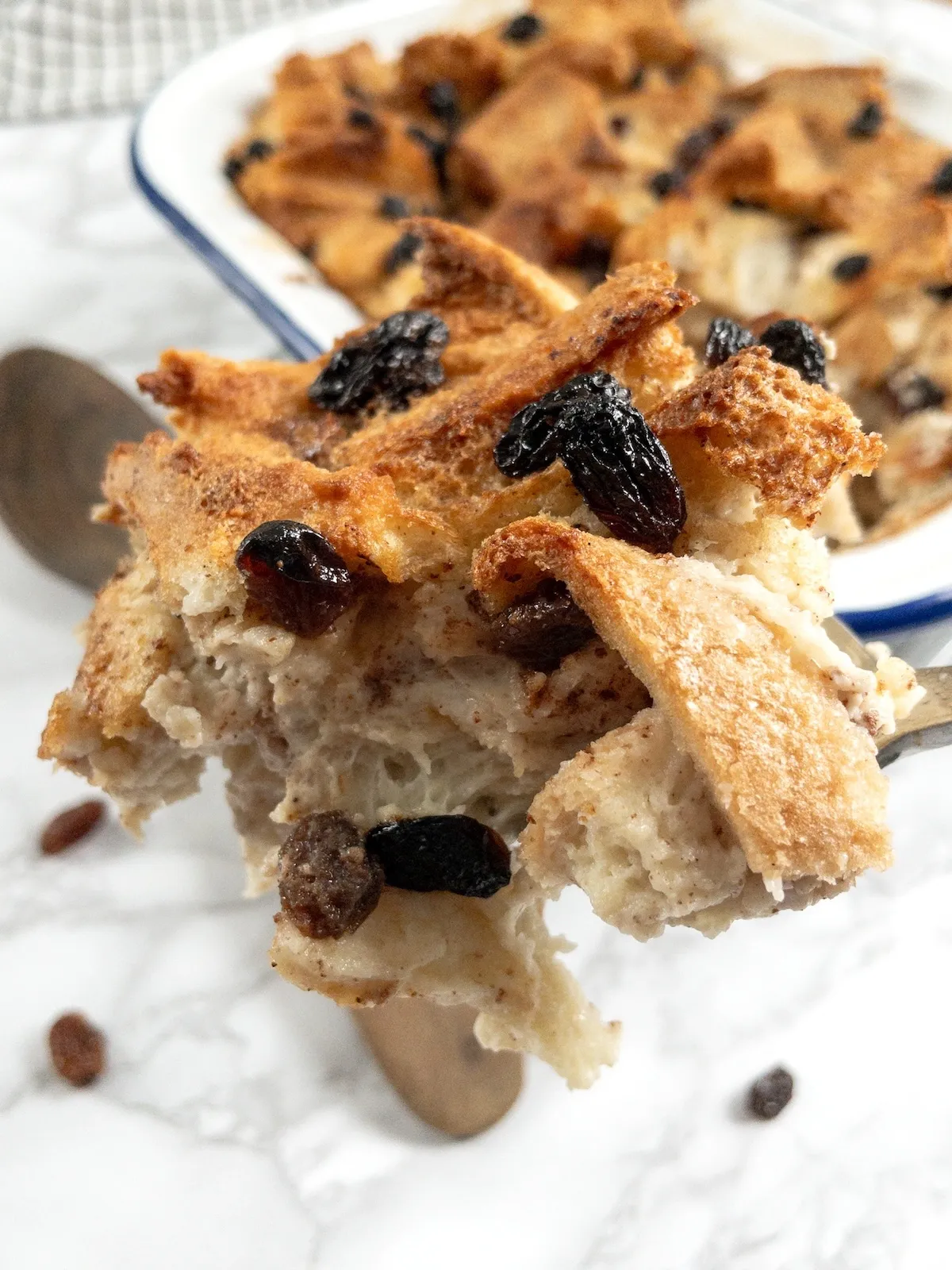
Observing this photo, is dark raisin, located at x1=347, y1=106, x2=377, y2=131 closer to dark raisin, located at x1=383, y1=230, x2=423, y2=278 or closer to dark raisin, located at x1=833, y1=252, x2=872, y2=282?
dark raisin, located at x1=383, y1=230, x2=423, y2=278

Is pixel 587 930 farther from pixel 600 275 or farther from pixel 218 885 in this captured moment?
pixel 600 275

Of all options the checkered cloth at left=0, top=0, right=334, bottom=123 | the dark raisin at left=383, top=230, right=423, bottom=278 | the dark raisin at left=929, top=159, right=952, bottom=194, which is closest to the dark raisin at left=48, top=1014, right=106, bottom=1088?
the dark raisin at left=383, top=230, right=423, bottom=278

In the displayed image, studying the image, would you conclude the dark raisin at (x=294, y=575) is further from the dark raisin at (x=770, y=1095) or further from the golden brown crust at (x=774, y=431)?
the dark raisin at (x=770, y=1095)

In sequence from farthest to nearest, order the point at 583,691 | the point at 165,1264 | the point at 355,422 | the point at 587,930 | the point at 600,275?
the point at 600,275, the point at 587,930, the point at 165,1264, the point at 355,422, the point at 583,691

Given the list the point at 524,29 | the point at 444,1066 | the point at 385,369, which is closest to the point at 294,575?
the point at 385,369

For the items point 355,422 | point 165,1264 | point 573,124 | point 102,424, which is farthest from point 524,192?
point 165,1264
